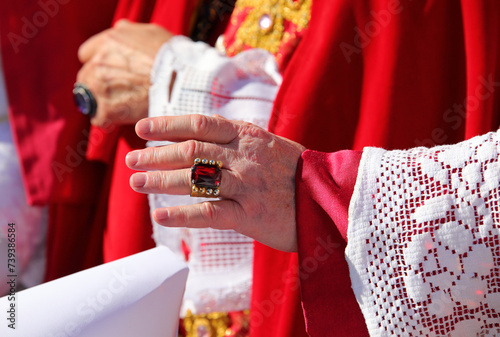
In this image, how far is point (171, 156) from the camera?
0.56 metres

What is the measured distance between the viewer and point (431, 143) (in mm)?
758

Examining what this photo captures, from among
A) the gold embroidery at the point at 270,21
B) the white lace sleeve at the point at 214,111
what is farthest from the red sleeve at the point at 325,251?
the gold embroidery at the point at 270,21

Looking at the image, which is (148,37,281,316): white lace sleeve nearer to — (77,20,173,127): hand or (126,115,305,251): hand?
(77,20,173,127): hand

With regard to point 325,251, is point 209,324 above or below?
below

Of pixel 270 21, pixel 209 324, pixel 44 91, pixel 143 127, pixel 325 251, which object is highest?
pixel 270 21

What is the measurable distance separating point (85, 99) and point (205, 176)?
489mm

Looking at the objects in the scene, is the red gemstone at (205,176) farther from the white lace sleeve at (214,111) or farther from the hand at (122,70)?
the hand at (122,70)

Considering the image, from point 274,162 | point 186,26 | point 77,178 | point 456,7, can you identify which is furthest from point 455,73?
point 77,178

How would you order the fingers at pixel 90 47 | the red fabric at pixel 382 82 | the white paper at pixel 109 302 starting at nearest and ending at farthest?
the white paper at pixel 109 302, the red fabric at pixel 382 82, the fingers at pixel 90 47

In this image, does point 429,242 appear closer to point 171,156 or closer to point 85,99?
point 171,156

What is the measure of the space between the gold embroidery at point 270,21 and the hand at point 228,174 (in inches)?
13.3

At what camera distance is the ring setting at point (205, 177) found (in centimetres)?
56

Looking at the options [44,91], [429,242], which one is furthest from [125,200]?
[429,242]

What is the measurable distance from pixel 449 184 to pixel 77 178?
78 cm
